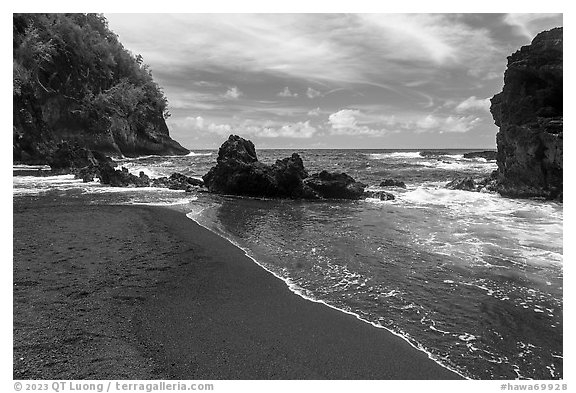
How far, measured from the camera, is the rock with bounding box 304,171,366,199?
2350 cm

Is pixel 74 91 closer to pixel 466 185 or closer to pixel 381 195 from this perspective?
pixel 381 195

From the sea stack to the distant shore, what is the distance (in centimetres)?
2002

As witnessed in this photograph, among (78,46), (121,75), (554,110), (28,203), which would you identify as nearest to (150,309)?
(28,203)

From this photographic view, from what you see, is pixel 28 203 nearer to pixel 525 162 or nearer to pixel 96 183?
pixel 96 183

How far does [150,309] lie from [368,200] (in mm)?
17747

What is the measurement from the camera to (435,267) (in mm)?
9586

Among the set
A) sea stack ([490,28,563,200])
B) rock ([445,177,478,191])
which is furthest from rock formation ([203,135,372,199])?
sea stack ([490,28,563,200])

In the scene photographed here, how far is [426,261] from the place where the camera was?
33.0 feet

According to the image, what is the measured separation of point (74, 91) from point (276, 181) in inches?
2100

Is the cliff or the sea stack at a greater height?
the cliff

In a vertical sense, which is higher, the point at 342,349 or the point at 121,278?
the point at 121,278

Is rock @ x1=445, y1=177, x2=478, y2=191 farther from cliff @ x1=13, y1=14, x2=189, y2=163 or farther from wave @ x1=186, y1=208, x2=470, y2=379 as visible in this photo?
cliff @ x1=13, y1=14, x2=189, y2=163

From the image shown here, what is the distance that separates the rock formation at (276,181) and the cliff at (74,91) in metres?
21.8

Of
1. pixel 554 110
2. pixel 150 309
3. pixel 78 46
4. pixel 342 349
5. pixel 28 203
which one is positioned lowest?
pixel 342 349
